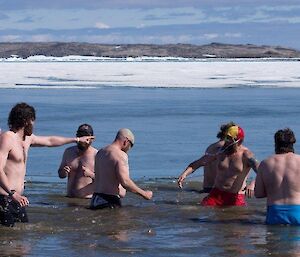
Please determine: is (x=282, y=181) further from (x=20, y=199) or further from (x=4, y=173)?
(x=4, y=173)

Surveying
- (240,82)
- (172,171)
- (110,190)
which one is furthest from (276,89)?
(110,190)

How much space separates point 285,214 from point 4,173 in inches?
107

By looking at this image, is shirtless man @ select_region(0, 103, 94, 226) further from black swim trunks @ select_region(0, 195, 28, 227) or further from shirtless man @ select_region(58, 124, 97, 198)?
shirtless man @ select_region(58, 124, 97, 198)

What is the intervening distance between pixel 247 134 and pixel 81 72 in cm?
3342

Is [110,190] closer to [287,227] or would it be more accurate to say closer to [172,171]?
[287,227]

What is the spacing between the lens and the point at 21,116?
8.59 metres

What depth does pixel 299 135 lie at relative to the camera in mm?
18141

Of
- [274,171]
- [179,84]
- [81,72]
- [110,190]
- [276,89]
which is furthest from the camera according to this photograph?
[81,72]

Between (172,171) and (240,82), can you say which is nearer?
(172,171)

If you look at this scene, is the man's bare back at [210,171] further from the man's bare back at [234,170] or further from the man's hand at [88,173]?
the man's hand at [88,173]

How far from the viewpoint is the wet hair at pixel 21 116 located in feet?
28.1

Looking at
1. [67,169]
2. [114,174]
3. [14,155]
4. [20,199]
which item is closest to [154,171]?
[67,169]

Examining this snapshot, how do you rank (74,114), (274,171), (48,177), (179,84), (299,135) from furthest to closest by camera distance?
(179,84), (74,114), (299,135), (48,177), (274,171)

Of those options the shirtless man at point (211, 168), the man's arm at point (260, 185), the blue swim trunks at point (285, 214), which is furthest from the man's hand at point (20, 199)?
the shirtless man at point (211, 168)
